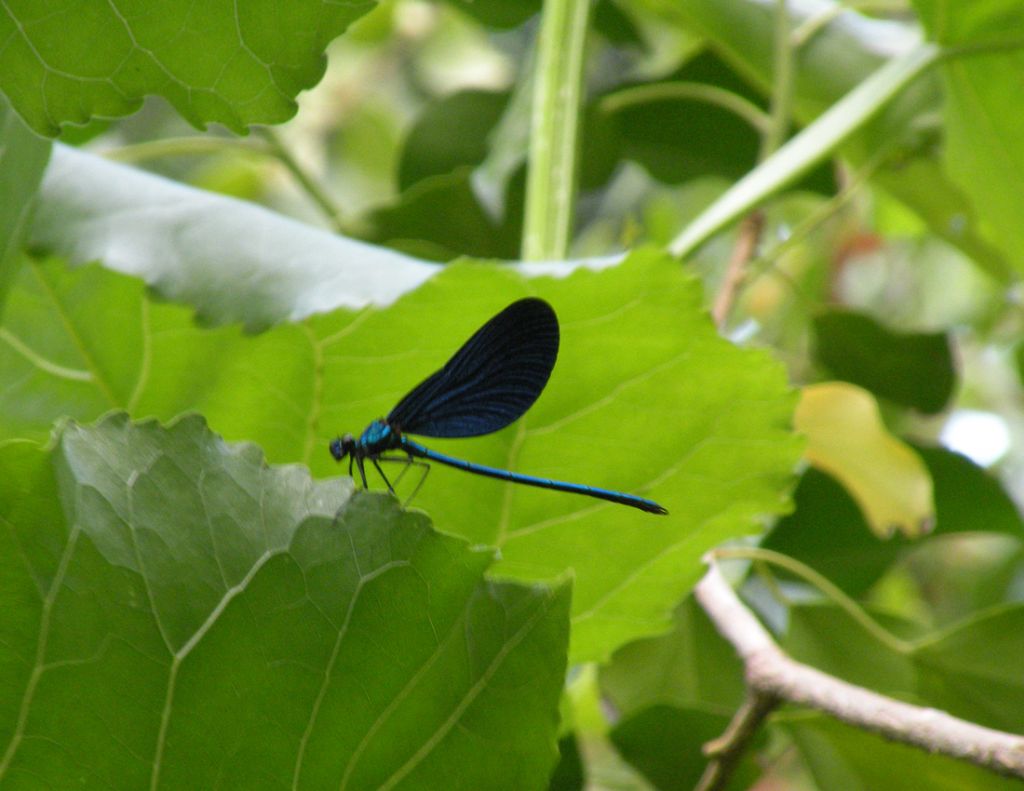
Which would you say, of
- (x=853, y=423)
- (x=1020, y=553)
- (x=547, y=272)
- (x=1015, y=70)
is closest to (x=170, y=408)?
(x=547, y=272)

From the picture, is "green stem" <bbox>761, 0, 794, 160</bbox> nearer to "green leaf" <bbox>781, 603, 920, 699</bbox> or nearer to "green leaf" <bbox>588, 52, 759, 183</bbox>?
"green leaf" <bbox>588, 52, 759, 183</bbox>

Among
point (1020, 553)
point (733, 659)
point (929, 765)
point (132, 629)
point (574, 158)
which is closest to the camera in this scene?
point (132, 629)

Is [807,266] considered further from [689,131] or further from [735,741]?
[735,741]

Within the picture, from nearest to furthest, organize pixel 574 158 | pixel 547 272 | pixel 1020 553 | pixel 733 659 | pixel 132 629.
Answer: pixel 132 629
pixel 547 272
pixel 574 158
pixel 733 659
pixel 1020 553

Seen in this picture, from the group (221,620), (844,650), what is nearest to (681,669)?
(844,650)

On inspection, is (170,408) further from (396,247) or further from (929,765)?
(929,765)

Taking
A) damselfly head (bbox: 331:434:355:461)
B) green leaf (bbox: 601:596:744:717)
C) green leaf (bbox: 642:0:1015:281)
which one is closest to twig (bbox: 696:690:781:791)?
green leaf (bbox: 601:596:744:717)

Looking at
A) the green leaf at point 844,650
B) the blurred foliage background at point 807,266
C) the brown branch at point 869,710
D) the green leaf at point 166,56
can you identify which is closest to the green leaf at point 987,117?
the blurred foliage background at point 807,266
